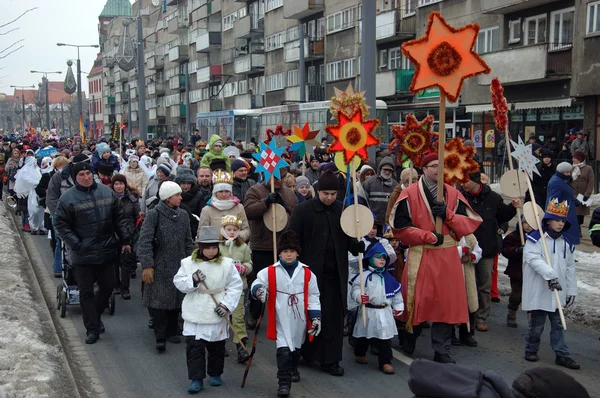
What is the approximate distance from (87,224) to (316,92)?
137ft

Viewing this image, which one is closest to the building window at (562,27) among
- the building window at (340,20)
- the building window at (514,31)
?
the building window at (514,31)

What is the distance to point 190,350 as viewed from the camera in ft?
22.4

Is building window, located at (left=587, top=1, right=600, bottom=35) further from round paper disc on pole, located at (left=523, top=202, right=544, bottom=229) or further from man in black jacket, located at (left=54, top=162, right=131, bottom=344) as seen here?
man in black jacket, located at (left=54, top=162, right=131, bottom=344)

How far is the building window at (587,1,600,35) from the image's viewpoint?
86.7 feet

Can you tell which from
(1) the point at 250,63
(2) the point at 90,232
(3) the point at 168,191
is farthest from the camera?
(1) the point at 250,63

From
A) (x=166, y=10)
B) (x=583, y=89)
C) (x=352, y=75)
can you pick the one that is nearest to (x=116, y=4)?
(x=166, y=10)

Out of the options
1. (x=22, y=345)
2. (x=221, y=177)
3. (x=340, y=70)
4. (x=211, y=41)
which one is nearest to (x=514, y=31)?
(x=340, y=70)

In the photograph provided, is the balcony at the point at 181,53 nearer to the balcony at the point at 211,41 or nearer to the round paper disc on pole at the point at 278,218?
the balcony at the point at 211,41

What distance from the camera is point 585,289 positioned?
35.3ft

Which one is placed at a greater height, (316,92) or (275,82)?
(275,82)

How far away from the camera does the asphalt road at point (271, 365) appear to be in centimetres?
696

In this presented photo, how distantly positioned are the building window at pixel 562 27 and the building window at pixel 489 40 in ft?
11.4

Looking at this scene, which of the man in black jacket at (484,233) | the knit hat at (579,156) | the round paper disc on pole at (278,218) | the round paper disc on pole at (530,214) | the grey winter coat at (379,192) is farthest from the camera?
the knit hat at (579,156)

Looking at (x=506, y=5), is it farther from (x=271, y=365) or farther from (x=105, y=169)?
Answer: (x=271, y=365)
